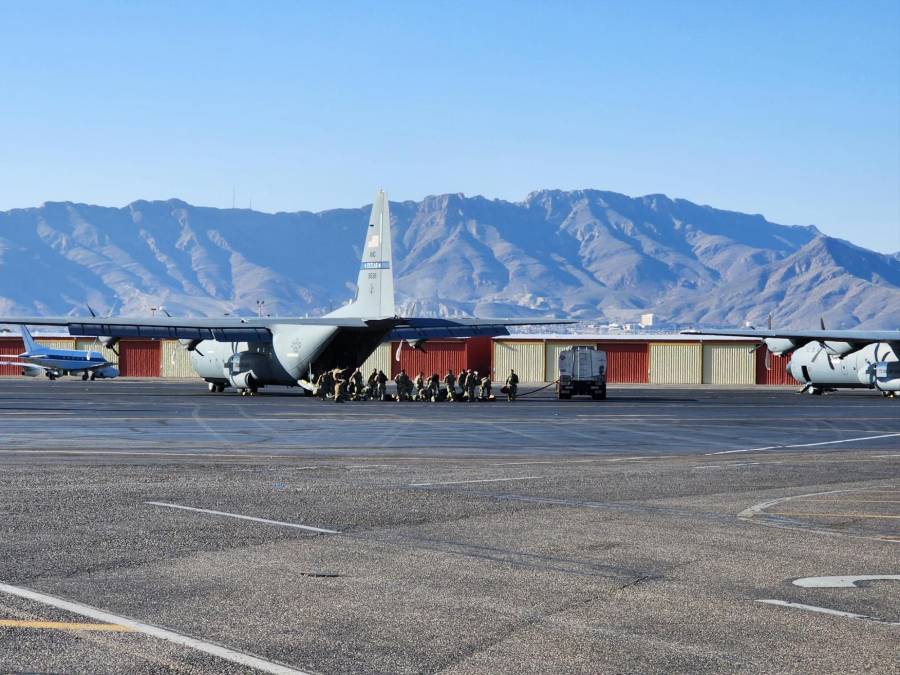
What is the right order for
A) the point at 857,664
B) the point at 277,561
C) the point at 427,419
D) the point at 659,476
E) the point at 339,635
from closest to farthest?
the point at 857,664, the point at 339,635, the point at 277,561, the point at 659,476, the point at 427,419

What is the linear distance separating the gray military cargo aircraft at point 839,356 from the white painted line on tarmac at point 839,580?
4952 centimetres

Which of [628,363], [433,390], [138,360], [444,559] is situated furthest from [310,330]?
Result: [138,360]

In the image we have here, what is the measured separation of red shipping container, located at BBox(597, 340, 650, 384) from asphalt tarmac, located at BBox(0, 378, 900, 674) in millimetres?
68567

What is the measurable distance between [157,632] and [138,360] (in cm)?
9609

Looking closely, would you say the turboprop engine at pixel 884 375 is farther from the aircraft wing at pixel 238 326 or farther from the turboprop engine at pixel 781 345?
the aircraft wing at pixel 238 326

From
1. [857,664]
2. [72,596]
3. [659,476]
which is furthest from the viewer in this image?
[659,476]

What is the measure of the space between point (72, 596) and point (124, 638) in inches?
63.5

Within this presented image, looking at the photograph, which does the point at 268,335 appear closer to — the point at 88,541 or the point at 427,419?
the point at 427,419

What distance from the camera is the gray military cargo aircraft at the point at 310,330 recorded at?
55188 mm

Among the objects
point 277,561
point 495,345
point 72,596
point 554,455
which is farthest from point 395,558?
point 495,345

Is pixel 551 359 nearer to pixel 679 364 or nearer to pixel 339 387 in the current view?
pixel 679 364

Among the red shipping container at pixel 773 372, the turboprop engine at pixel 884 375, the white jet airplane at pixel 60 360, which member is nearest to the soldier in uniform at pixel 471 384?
the turboprop engine at pixel 884 375

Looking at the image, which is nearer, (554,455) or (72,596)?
(72,596)

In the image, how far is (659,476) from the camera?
21625mm
